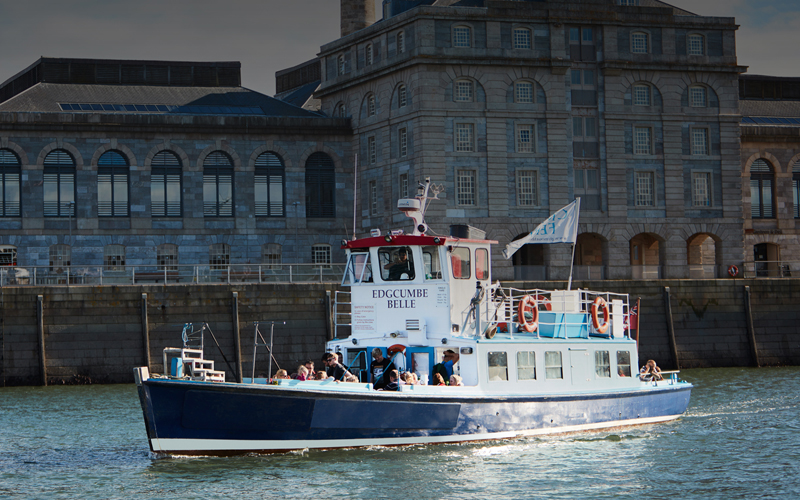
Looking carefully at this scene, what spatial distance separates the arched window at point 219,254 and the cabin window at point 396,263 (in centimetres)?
3795

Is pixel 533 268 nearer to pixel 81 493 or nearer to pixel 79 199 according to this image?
pixel 79 199

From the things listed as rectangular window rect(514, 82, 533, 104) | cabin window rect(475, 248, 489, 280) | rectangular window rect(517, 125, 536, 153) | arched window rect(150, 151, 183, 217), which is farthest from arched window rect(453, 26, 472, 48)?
cabin window rect(475, 248, 489, 280)

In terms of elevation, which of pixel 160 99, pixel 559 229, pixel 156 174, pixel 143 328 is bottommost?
pixel 143 328

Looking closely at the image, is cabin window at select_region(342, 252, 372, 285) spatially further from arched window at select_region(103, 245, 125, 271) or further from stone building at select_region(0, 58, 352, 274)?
arched window at select_region(103, 245, 125, 271)

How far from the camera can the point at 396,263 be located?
93.6 feet

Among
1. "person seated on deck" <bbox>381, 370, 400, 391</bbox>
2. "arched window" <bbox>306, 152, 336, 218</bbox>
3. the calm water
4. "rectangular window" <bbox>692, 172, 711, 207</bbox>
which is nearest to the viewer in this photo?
the calm water

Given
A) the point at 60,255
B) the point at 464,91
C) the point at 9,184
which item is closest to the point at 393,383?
the point at 464,91

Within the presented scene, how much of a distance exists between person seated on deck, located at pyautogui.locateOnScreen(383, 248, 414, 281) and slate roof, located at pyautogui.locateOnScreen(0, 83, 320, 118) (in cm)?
3979

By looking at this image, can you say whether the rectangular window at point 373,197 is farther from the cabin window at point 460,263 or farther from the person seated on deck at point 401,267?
the person seated on deck at point 401,267

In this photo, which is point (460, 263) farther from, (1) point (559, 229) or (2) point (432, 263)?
(1) point (559, 229)

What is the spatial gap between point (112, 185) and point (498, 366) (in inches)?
1615

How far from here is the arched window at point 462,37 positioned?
61562mm

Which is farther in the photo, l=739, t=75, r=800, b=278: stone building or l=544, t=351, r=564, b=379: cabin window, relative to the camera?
l=739, t=75, r=800, b=278: stone building

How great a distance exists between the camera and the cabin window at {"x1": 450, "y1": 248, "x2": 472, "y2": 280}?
28377 mm
